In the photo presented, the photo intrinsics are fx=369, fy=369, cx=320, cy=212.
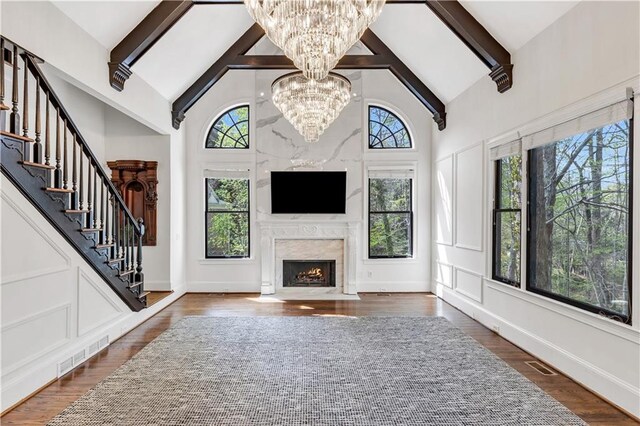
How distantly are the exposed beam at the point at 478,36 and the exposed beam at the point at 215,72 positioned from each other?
9.64 ft

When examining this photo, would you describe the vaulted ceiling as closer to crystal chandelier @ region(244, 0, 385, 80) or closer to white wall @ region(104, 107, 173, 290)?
white wall @ region(104, 107, 173, 290)

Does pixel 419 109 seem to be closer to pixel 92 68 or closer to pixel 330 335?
pixel 330 335

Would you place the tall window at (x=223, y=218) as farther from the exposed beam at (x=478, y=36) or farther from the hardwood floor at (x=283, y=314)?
the exposed beam at (x=478, y=36)

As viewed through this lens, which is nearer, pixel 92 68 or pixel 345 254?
pixel 92 68

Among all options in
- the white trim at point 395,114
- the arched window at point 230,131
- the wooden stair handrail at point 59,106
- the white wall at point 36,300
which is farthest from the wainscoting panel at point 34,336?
the white trim at point 395,114

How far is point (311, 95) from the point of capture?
13.9 feet

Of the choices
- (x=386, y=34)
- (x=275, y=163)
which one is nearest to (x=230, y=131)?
(x=275, y=163)

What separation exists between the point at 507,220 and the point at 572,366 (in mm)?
1878

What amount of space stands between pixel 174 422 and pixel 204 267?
4836 millimetres

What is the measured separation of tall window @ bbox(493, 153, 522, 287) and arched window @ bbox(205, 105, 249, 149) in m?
4.74

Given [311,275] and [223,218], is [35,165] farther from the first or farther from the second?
[311,275]

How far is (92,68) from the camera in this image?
13.8ft

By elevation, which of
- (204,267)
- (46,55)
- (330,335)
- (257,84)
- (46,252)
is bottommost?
(330,335)

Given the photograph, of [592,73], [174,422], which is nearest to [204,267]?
[174,422]
